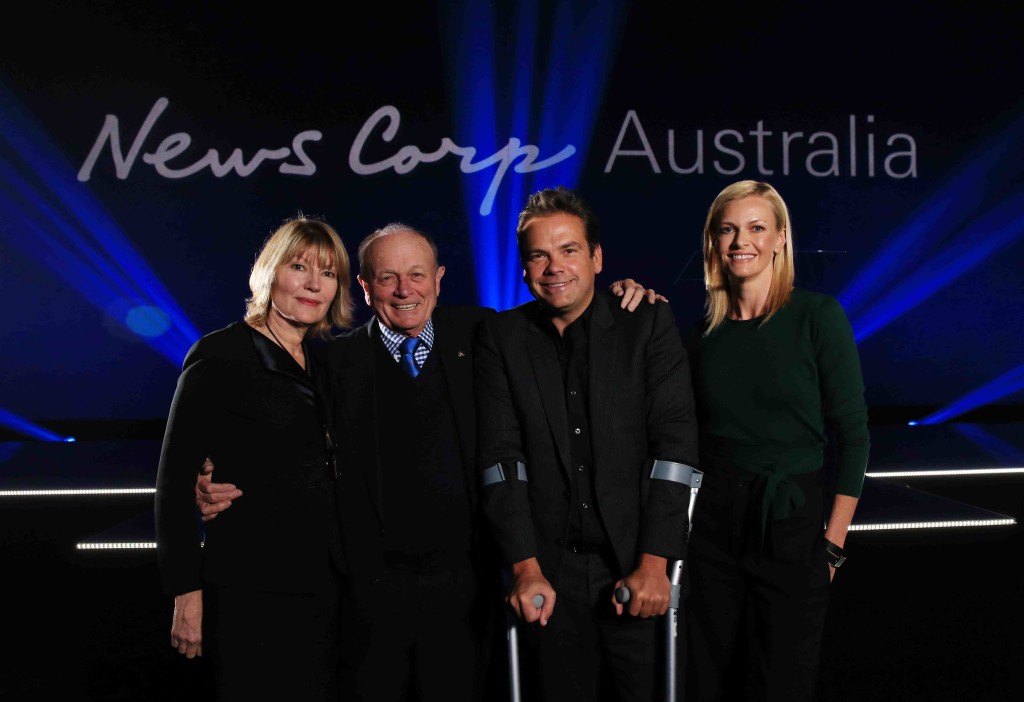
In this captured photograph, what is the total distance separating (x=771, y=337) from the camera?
1.96 metres

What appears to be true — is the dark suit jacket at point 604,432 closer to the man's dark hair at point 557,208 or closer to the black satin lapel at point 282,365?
the man's dark hair at point 557,208

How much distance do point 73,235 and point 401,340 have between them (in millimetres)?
6117

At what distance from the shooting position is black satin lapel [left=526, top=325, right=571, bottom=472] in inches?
70.7

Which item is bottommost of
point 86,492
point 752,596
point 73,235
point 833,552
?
point 752,596

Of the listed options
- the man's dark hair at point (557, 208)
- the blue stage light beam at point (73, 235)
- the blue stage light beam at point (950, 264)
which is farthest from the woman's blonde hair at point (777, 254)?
the blue stage light beam at point (950, 264)

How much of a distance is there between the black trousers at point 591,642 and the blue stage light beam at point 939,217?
6.33 m

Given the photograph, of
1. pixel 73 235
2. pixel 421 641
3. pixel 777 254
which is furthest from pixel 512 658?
pixel 73 235

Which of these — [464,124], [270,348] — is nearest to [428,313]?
[270,348]

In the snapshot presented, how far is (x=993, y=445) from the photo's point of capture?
581 cm

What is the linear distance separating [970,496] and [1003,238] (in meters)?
4.53

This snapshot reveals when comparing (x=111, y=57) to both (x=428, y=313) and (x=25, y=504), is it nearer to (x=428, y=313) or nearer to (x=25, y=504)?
(x=25, y=504)

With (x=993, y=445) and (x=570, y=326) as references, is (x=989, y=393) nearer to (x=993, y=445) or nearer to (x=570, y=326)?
(x=993, y=445)

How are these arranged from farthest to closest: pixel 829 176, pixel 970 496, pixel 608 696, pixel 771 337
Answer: pixel 829 176 → pixel 970 496 → pixel 771 337 → pixel 608 696

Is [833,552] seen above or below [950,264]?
below
